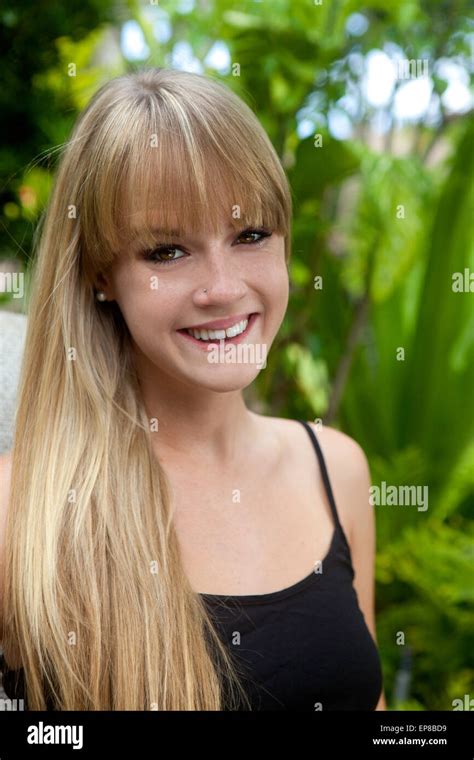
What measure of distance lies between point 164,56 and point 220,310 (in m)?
1.47

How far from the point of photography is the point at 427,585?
240 centimetres

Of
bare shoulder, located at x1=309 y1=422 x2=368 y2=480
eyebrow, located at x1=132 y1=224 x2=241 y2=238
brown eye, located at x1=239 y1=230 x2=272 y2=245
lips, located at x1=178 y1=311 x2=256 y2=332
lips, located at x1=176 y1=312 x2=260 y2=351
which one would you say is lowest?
bare shoulder, located at x1=309 y1=422 x2=368 y2=480

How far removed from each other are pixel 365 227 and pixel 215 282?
5.04 ft

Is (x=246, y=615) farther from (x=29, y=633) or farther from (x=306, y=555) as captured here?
(x=29, y=633)

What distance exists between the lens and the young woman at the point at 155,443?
1.11 metres

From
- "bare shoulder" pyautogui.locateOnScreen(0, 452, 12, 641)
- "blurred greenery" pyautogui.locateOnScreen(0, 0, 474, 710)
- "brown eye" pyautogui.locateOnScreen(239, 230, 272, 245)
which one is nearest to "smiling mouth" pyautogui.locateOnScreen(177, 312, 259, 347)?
"brown eye" pyautogui.locateOnScreen(239, 230, 272, 245)

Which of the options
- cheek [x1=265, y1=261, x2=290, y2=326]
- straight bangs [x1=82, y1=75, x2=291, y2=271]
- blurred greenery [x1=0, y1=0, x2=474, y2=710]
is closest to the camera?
straight bangs [x1=82, y1=75, x2=291, y2=271]

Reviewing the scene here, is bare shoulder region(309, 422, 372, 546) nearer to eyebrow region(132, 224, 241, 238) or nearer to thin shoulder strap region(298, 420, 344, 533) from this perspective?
thin shoulder strap region(298, 420, 344, 533)

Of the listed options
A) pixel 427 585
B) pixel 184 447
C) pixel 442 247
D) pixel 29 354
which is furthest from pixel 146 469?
pixel 442 247

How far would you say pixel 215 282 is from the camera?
1.13m

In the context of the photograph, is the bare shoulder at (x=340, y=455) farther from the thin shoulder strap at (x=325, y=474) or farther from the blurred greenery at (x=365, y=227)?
the blurred greenery at (x=365, y=227)

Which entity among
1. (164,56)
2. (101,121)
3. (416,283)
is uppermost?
(164,56)

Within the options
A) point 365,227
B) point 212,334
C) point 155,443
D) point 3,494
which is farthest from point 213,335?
point 365,227

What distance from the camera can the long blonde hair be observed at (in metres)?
1.10
